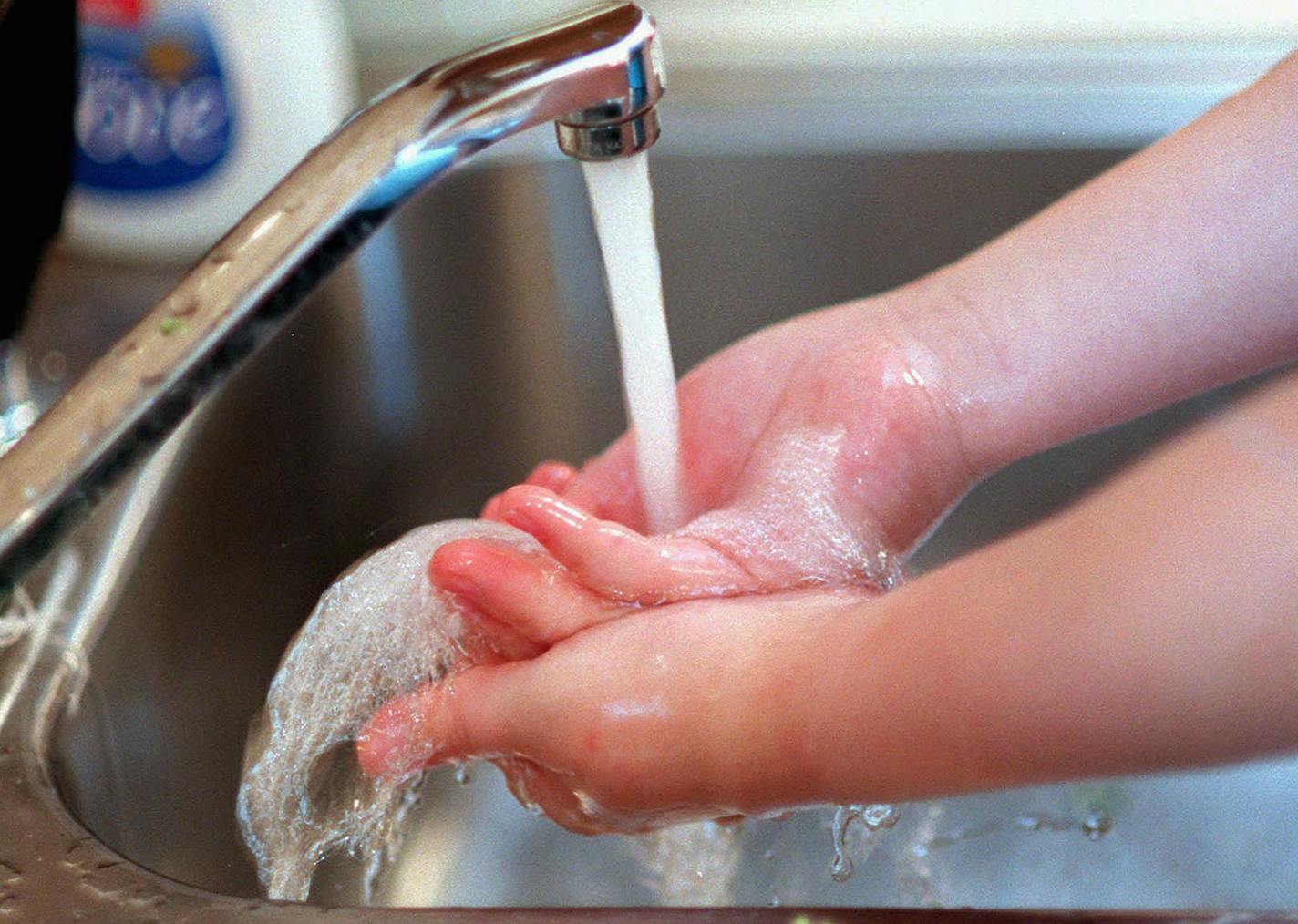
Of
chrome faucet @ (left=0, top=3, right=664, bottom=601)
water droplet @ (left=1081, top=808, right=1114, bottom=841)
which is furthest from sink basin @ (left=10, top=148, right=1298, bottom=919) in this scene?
chrome faucet @ (left=0, top=3, right=664, bottom=601)

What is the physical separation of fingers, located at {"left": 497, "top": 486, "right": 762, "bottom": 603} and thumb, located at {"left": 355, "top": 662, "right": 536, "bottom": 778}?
4 centimetres

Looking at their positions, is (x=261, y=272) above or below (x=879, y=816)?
above

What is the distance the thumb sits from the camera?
456 mm

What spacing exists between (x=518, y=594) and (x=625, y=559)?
0.13ft

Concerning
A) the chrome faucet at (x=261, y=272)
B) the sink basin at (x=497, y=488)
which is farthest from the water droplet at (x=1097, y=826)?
the chrome faucet at (x=261, y=272)

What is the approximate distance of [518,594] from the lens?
18.2 inches

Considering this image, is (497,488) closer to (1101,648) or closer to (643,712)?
(643,712)

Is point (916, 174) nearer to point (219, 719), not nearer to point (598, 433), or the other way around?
point (598, 433)

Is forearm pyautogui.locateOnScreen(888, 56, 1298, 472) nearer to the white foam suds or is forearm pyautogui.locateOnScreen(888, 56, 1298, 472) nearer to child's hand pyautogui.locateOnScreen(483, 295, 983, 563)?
child's hand pyautogui.locateOnScreen(483, 295, 983, 563)

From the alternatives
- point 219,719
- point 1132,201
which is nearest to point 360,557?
point 219,719

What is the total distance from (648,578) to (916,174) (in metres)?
0.41

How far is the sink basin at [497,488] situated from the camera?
51 centimetres

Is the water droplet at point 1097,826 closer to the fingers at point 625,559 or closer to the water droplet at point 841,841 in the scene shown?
the water droplet at point 841,841

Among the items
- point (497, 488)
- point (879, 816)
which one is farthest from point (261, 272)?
point (497, 488)
